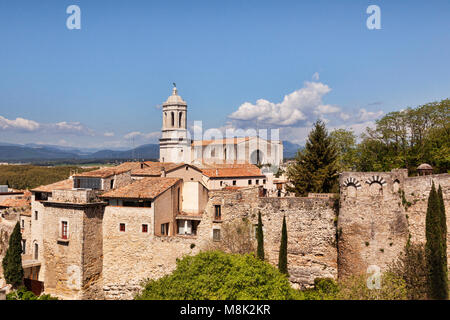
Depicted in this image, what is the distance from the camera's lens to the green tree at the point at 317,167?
35.2 meters

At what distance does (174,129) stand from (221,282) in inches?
2665

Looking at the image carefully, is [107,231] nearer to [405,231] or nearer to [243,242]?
[243,242]

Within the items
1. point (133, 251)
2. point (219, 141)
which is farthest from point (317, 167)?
point (219, 141)

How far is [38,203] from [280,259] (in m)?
22.3

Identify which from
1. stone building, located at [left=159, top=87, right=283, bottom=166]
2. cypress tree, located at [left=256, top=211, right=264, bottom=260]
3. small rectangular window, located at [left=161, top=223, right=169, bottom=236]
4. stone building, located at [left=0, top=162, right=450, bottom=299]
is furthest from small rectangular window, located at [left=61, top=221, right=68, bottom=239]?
stone building, located at [left=159, top=87, right=283, bottom=166]

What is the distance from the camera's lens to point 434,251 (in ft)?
70.0

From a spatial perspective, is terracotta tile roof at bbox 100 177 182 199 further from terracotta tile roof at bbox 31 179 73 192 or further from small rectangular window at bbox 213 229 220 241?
small rectangular window at bbox 213 229 220 241

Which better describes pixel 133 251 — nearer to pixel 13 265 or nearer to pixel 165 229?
pixel 165 229

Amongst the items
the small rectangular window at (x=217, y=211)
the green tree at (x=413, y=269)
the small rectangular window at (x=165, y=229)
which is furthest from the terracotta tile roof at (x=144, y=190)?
the green tree at (x=413, y=269)

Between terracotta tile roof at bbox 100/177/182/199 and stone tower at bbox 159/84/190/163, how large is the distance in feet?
174

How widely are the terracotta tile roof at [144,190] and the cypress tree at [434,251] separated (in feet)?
63.6

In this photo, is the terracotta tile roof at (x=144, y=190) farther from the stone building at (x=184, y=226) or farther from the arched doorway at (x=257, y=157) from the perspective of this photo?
the arched doorway at (x=257, y=157)

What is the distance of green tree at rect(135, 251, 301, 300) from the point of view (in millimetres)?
18516
